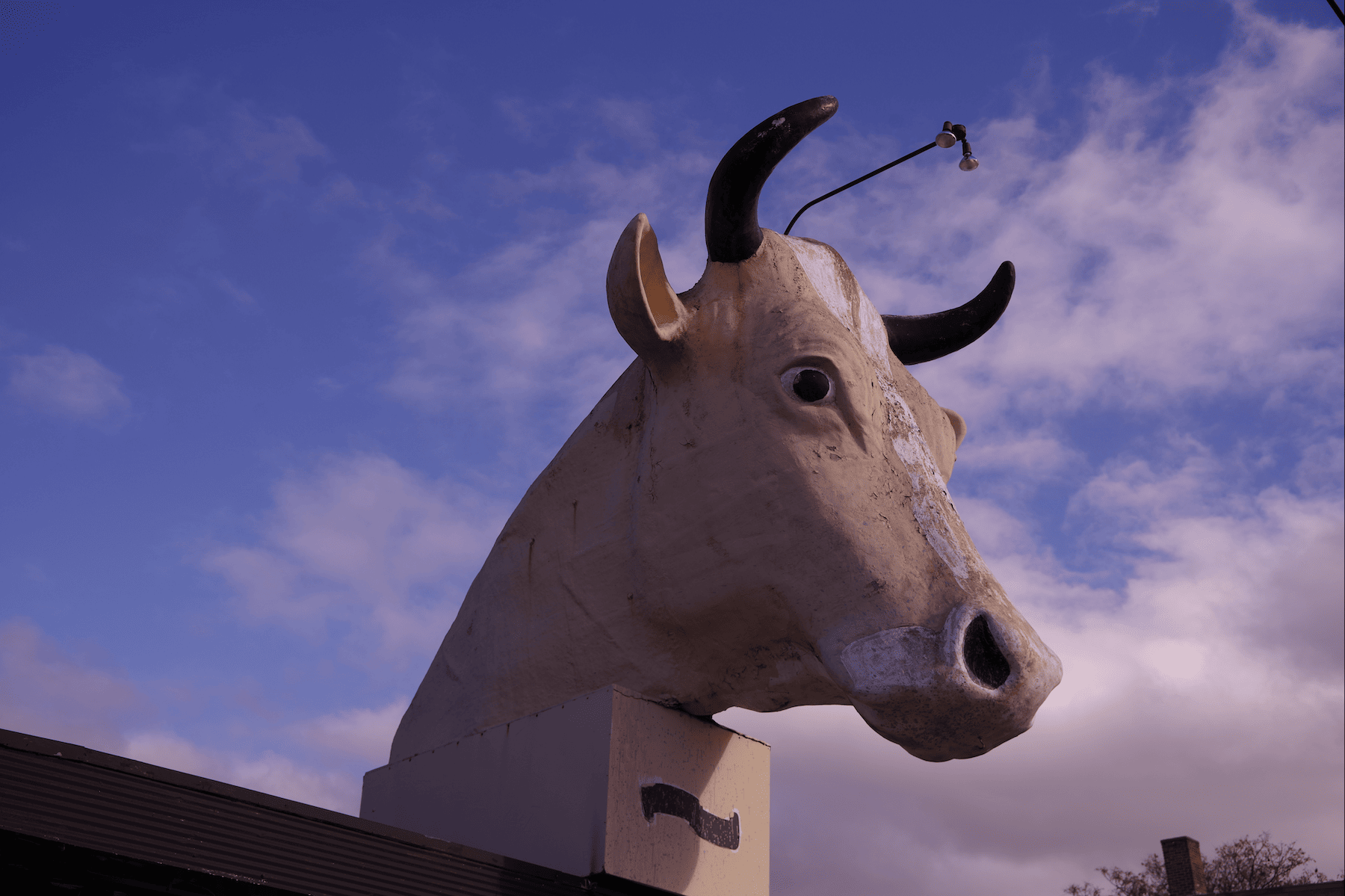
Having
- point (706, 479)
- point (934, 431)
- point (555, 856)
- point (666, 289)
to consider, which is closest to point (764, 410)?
point (706, 479)

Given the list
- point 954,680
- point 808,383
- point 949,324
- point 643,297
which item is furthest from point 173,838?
point 949,324

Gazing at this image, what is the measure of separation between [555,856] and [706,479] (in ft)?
4.94

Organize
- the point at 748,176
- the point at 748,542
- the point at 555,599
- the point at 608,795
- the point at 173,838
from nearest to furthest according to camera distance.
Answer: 1. the point at 173,838
2. the point at 608,795
3. the point at 748,542
4. the point at 748,176
5. the point at 555,599

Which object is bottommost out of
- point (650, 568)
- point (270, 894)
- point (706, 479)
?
point (270, 894)

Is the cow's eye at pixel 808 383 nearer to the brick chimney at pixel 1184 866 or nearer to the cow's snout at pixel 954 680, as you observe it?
the cow's snout at pixel 954 680

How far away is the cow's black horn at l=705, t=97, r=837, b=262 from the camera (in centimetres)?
476

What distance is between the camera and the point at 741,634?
4652 millimetres

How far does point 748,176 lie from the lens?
16.0ft

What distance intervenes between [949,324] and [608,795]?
9.77ft

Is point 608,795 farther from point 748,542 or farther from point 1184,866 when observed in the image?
point 1184,866

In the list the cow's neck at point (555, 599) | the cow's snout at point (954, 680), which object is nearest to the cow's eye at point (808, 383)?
the cow's neck at point (555, 599)

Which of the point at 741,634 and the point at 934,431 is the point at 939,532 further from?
the point at 934,431

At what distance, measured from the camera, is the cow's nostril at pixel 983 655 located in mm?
4074

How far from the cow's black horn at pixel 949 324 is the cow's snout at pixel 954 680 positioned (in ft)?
7.00
